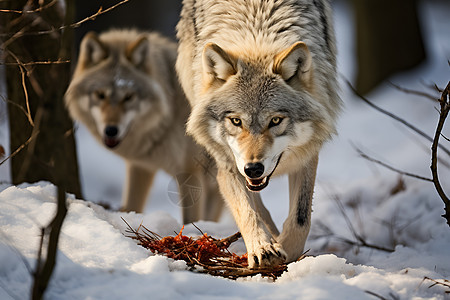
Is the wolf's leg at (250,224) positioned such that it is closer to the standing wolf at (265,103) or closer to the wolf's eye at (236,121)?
the standing wolf at (265,103)

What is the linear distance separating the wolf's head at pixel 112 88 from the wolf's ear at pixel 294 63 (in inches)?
98.0

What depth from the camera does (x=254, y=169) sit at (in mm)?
3053

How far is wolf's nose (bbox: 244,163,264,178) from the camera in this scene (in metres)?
3.05

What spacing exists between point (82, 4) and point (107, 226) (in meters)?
13.2

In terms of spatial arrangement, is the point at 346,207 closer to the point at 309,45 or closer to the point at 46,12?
the point at 309,45

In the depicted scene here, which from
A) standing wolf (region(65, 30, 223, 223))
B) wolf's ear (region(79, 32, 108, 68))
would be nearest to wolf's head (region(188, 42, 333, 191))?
standing wolf (region(65, 30, 223, 223))

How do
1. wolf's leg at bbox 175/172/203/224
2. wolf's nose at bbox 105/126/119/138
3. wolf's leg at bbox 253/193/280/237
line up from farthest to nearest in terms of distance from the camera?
wolf's leg at bbox 175/172/203/224 → wolf's nose at bbox 105/126/119/138 → wolf's leg at bbox 253/193/280/237

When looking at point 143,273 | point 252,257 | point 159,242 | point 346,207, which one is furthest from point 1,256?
point 346,207

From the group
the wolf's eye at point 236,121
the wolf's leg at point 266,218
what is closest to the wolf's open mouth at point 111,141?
the wolf's leg at point 266,218

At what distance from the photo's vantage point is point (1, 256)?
2.30 metres

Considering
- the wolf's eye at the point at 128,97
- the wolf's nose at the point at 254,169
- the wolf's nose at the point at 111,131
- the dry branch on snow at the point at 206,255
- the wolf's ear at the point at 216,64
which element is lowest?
the wolf's nose at the point at 111,131

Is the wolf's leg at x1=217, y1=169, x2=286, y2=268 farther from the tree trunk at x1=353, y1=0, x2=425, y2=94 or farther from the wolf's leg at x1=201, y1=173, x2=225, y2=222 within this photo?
the tree trunk at x1=353, y1=0, x2=425, y2=94

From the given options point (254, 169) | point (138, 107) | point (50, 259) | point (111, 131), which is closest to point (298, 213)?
point (254, 169)

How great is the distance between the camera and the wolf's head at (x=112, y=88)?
213 inches
